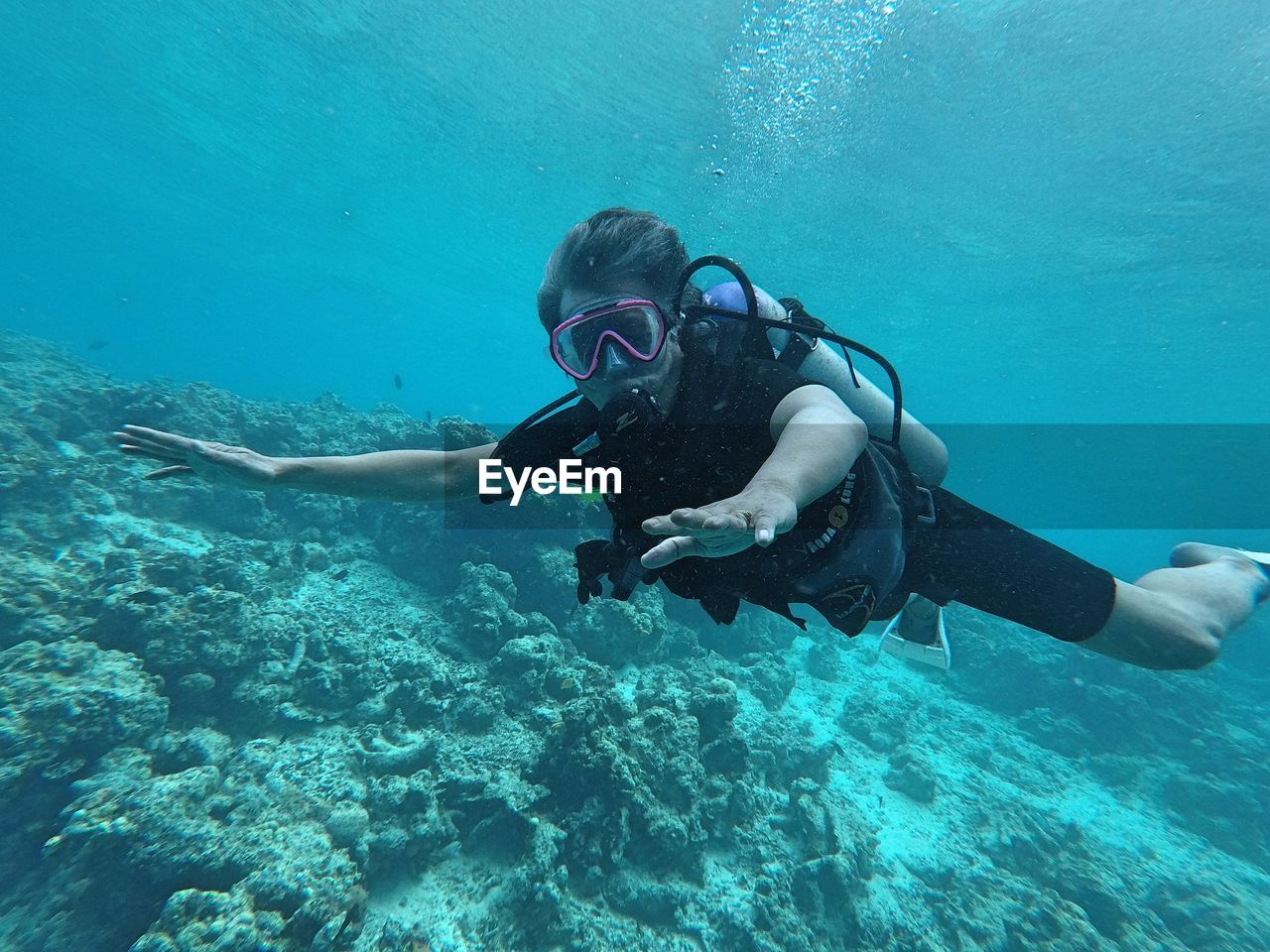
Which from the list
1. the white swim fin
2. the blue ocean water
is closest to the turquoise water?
the blue ocean water

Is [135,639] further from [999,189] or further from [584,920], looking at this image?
[999,189]

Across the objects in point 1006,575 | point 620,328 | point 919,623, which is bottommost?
point 919,623

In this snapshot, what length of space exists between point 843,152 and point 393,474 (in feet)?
60.5

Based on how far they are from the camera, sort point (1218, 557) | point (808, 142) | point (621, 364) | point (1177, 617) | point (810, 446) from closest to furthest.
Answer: point (810, 446)
point (621, 364)
point (1177, 617)
point (1218, 557)
point (808, 142)

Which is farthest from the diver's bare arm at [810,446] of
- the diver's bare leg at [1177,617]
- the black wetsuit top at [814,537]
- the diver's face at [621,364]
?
the diver's bare leg at [1177,617]

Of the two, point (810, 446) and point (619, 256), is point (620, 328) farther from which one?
point (810, 446)

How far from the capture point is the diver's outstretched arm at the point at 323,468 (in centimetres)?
235

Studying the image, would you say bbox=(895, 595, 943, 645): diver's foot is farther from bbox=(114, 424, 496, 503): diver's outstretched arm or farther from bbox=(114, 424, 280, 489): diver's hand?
bbox=(114, 424, 280, 489): diver's hand

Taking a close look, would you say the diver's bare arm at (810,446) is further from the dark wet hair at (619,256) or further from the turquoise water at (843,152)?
the turquoise water at (843,152)

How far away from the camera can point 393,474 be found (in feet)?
8.96

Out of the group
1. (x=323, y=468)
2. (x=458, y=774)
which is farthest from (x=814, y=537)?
(x=458, y=774)

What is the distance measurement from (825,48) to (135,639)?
57.1 ft

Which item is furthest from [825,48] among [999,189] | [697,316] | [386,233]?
[386,233]

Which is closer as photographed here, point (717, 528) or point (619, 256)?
point (717, 528)
